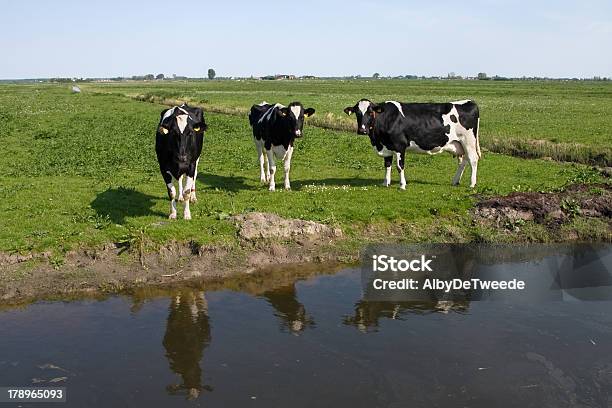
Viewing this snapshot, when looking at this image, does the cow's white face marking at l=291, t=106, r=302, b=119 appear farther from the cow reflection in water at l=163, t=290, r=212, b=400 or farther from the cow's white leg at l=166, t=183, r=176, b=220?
the cow reflection in water at l=163, t=290, r=212, b=400

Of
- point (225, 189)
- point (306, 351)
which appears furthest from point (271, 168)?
point (306, 351)

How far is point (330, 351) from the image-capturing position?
9750mm

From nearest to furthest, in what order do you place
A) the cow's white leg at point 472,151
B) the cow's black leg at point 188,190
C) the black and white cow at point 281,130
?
the cow's black leg at point 188,190
the black and white cow at point 281,130
the cow's white leg at point 472,151

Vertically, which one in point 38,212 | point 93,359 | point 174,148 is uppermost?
point 174,148

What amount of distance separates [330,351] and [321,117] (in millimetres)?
32740

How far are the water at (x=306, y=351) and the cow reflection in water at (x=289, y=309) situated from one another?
43 mm

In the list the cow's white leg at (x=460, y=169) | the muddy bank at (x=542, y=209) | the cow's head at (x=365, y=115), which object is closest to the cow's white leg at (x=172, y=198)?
the cow's head at (x=365, y=115)

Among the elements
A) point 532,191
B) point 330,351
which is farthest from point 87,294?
point 532,191

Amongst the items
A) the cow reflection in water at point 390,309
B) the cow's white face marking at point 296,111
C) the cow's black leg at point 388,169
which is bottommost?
the cow reflection in water at point 390,309

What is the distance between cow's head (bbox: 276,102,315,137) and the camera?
1769 centimetres

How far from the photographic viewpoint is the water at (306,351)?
8.38 meters

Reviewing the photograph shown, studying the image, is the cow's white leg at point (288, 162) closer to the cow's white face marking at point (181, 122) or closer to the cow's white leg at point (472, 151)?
the cow's white face marking at point (181, 122)

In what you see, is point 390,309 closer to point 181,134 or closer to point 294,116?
point 181,134

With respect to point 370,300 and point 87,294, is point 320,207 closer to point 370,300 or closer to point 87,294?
point 370,300
